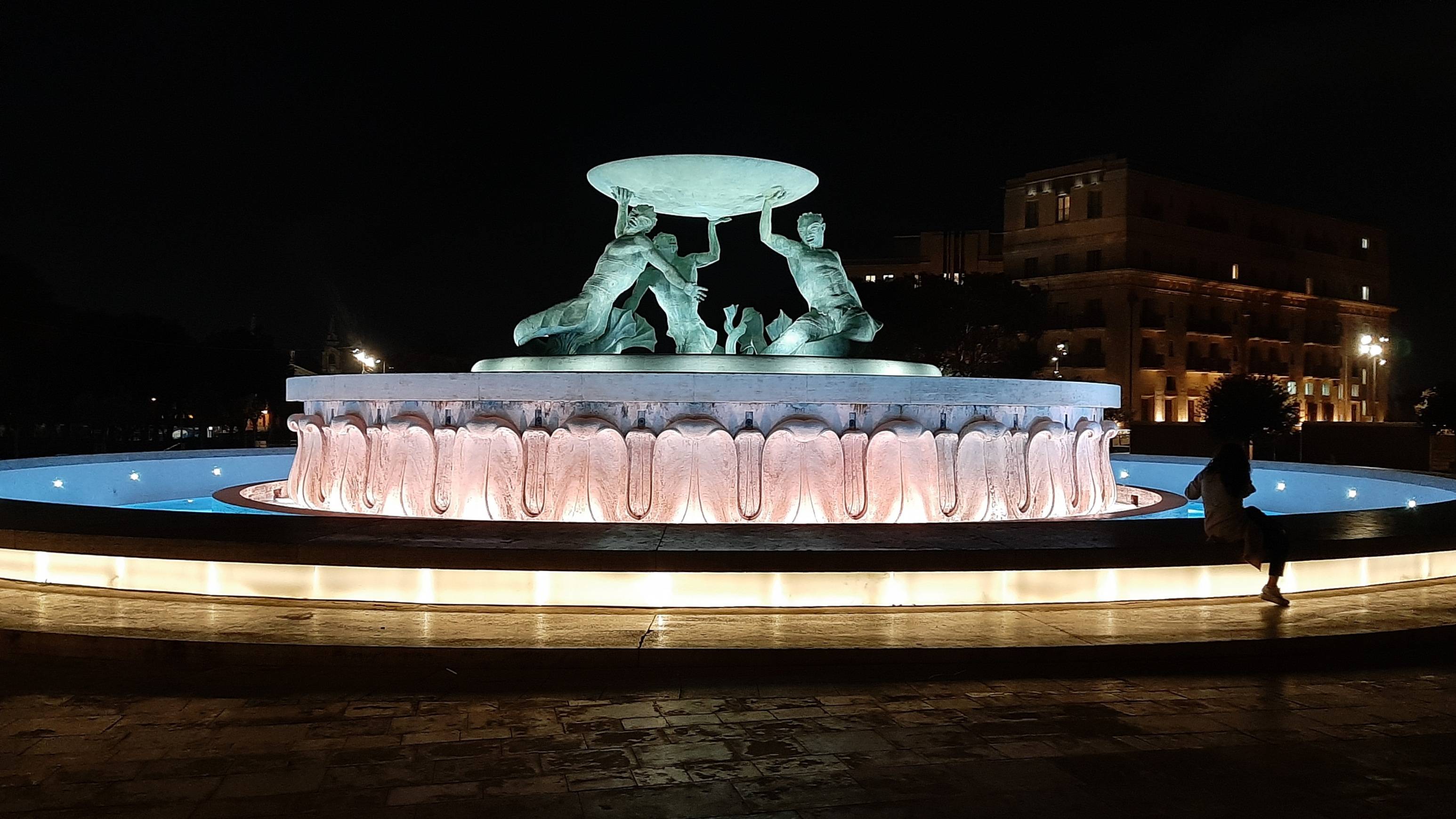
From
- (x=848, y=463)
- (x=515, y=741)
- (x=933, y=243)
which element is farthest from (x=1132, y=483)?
(x=933, y=243)

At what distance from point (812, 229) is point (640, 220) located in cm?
220

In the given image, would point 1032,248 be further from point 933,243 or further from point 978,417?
point 978,417

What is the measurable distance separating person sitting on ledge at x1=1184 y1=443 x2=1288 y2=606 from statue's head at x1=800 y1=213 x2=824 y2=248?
23.7ft

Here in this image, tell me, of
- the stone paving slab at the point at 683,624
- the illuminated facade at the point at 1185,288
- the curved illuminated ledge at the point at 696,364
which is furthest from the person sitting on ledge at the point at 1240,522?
the illuminated facade at the point at 1185,288

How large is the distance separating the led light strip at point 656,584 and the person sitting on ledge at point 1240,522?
208mm

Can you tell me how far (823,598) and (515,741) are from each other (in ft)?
9.15

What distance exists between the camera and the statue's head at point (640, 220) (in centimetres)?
1375

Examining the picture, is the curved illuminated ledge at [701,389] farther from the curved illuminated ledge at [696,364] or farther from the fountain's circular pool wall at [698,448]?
the curved illuminated ledge at [696,364]

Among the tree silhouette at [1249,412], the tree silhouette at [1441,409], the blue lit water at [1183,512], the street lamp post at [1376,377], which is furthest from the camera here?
the street lamp post at [1376,377]

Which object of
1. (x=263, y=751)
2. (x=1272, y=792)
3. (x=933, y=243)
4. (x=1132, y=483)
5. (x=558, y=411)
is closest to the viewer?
(x=1272, y=792)

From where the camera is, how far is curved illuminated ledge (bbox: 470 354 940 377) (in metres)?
12.2

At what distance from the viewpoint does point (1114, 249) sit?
53.9 meters

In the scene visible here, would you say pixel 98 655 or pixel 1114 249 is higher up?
pixel 1114 249

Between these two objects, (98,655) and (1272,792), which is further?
(98,655)
